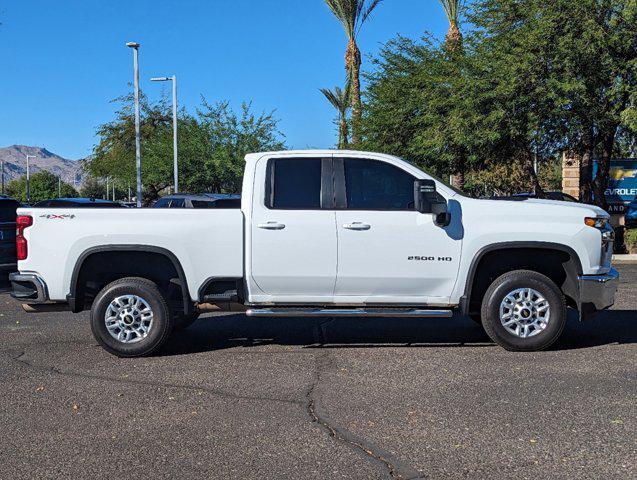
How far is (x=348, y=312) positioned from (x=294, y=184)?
147cm

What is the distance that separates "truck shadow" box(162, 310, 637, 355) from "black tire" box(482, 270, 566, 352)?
427 mm

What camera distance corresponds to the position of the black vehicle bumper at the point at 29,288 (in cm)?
732

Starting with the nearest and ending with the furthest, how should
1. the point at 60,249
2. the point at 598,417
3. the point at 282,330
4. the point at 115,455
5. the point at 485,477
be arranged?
1. the point at 485,477
2. the point at 115,455
3. the point at 598,417
4. the point at 60,249
5. the point at 282,330

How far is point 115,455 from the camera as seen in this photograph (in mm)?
4570

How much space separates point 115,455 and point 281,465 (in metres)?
1.09

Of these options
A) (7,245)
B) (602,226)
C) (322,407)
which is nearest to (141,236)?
(322,407)

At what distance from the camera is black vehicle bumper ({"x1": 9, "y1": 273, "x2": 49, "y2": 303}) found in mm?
7324

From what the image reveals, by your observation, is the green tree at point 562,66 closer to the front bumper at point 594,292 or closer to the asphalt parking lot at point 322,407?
the asphalt parking lot at point 322,407

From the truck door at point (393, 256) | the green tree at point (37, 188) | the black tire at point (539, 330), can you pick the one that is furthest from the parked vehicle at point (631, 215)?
the green tree at point (37, 188)

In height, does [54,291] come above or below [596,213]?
below

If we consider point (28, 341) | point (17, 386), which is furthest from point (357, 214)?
point (28, 341)

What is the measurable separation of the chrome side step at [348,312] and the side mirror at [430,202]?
0.91m

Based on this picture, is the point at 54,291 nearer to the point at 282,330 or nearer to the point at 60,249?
the point at 60,249

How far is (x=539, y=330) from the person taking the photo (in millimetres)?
7371
